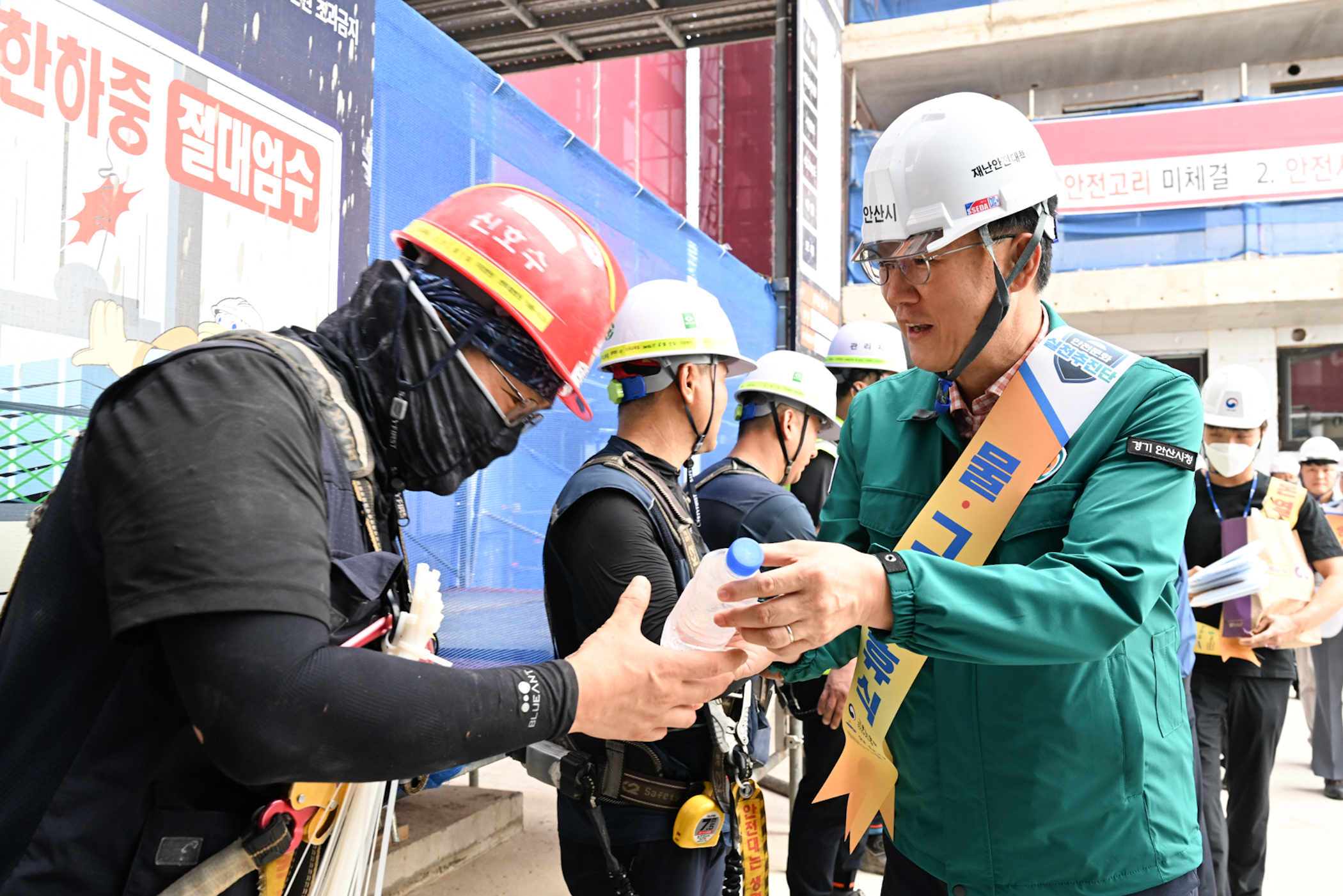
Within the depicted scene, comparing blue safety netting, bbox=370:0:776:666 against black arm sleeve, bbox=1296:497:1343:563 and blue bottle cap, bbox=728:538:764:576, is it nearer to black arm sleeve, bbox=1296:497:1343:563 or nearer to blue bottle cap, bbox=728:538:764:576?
blue bottle cap, bbox=728:538:764:576

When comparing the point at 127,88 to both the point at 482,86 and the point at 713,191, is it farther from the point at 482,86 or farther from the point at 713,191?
the point at 713,191

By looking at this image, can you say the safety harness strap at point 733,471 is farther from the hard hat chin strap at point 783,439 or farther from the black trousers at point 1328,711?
the black trousers at point 1328,711

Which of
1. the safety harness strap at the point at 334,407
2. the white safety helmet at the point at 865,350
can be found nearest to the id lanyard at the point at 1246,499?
the white safety helmet at the point at 865,350

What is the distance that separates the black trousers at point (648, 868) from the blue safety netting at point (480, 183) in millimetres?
1340

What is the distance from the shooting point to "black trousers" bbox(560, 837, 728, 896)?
2.38 metres

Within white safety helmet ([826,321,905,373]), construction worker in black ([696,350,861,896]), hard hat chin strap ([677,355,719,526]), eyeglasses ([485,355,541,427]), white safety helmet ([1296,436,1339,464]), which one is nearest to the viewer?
eyeglasses ([485,355,541,427])

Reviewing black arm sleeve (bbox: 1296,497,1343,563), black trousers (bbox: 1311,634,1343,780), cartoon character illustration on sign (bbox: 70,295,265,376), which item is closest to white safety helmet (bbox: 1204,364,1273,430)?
black arm sleeve (bbox: 1296,497,1343,563)

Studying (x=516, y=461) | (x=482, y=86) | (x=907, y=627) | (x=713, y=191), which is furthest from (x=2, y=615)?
(x=713, y=191)

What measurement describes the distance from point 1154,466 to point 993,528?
1.04 ft

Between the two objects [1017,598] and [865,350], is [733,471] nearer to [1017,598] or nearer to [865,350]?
[865,350]

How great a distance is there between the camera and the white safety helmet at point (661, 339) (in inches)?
113

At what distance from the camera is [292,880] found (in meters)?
1.36

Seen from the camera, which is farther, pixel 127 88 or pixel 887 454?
pixel 127 88

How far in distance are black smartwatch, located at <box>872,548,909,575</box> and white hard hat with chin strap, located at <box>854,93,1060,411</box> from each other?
52 cm
